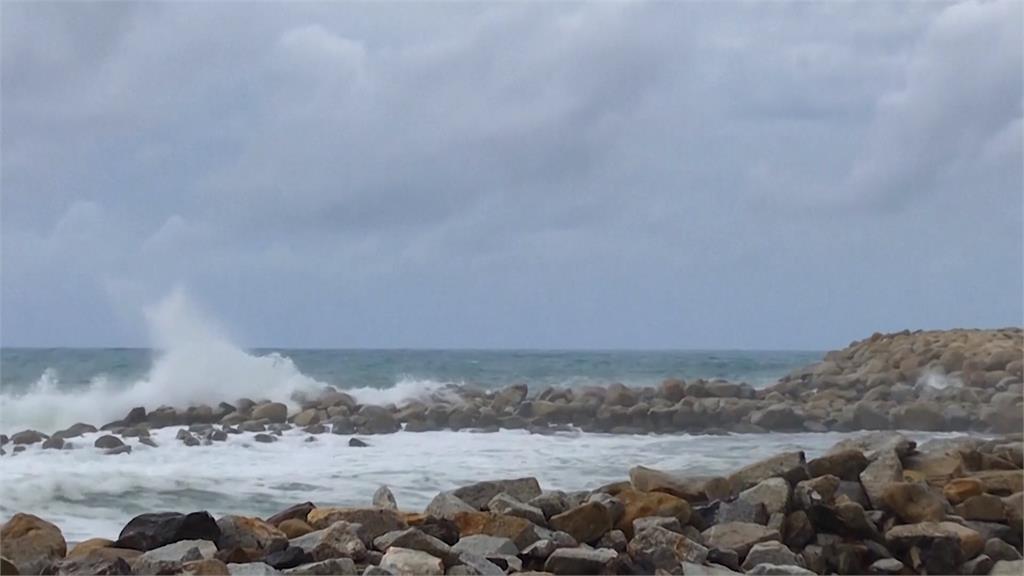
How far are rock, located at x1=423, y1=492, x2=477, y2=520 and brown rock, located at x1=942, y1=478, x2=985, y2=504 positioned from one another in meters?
2.64

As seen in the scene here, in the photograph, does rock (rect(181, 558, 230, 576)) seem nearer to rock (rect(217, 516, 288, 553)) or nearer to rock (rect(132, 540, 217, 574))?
rock (rect(132, 540, 217, 574))

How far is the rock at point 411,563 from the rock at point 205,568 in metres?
0.59

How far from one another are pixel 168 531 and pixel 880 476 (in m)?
3.71

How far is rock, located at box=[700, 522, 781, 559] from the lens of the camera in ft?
14.5

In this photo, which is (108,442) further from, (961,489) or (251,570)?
(961,489)

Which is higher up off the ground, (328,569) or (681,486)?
(681,486)

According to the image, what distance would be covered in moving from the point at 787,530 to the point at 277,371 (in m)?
11.9

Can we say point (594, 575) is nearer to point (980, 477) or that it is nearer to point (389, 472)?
point (980, 477)

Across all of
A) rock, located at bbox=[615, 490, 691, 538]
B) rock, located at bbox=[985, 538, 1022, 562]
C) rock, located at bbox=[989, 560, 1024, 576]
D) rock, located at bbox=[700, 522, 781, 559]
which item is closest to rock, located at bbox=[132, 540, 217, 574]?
rock, located at bbox=[615, 490, 691, 538]

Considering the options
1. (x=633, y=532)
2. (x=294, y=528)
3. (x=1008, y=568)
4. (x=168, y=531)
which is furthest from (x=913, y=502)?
(x=168, y=531)

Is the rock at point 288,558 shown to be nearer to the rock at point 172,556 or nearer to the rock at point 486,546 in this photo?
the rock at point 172,556

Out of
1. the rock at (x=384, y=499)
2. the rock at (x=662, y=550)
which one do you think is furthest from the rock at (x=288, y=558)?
the rock at (x=662, y=550)

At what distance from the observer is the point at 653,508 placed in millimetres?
4801

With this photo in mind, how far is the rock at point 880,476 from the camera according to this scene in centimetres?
523
